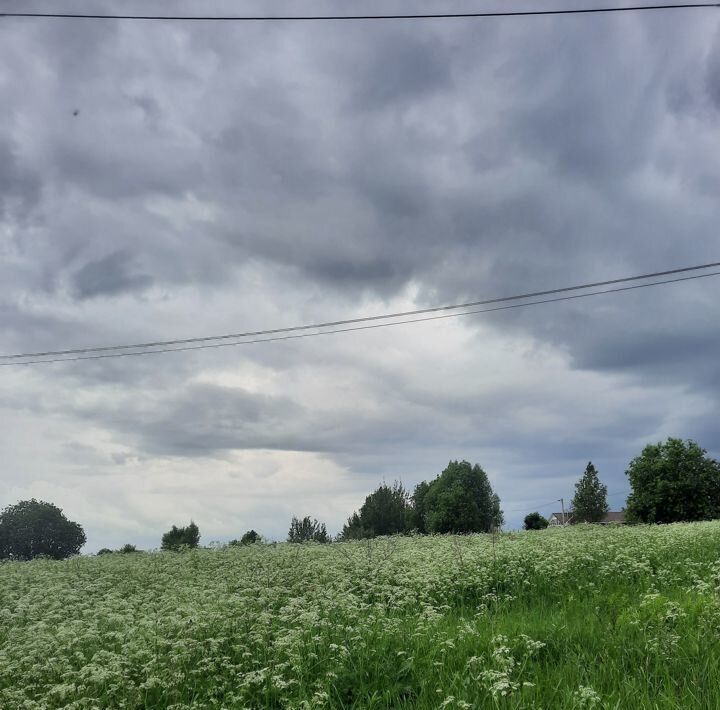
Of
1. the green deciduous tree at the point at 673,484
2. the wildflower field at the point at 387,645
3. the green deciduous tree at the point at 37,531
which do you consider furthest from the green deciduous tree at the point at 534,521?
the wildflower field at the point at 387,645

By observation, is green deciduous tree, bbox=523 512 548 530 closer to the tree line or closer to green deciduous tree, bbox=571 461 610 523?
the tree line

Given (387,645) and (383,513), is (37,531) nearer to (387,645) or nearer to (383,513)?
(383,513)

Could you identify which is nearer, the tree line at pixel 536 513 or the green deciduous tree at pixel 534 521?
the tree line at pixel 536 513

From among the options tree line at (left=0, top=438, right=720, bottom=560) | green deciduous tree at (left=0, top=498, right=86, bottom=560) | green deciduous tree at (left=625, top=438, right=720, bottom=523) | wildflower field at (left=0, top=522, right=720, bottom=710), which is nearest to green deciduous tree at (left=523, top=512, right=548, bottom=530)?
tree line at (left=0, top=438, right=720, bottom=560)

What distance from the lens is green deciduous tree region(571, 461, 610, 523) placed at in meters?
76.4

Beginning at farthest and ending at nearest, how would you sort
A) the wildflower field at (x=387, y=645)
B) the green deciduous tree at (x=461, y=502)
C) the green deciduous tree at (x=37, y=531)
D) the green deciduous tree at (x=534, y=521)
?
the green deciduous tree at (x=37, y=531)
the green deciduous tree at (x=534, y=521)
the green deciduous tree at (x=461, y=502)
the wildflower field at (x=387, y=645)

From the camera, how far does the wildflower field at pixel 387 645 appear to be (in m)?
7.49

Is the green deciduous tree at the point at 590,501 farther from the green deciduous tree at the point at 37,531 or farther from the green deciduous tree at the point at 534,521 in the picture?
the green deciduous tree at the point at 37,531

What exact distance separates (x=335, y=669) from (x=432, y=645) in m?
1.53

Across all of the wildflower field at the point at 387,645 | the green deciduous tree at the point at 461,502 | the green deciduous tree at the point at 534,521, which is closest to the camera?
the wildflower field at the point at 387,645

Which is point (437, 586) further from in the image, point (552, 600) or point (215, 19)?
point (215, 19)

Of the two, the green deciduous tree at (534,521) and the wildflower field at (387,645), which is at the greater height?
the green deciduous tree at (534,521)

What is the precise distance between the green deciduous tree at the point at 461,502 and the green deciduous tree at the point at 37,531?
43.8 m

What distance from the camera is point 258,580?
13344 millimetres
